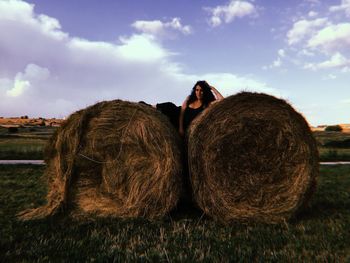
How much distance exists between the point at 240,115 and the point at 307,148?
120cm

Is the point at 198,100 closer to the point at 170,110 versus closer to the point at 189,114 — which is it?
the point at 189,114

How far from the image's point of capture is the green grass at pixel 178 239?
4.46 metres

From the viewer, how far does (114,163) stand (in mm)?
7129

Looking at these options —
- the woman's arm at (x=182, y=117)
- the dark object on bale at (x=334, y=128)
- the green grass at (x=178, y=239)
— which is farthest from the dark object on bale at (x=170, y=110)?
the dark object on bale at (x=334, y=128)

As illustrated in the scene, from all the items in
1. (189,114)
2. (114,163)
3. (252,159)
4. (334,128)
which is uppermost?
(189,114)

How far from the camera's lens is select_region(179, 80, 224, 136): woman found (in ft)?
26.7

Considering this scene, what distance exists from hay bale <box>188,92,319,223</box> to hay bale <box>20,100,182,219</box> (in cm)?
49

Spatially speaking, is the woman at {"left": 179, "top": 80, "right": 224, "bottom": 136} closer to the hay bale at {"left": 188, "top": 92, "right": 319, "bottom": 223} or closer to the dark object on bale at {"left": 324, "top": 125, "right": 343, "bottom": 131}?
the hay bale at {"left": 188, "top": 92, "right": 319, "bottom": 223}

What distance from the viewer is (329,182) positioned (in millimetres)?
11453

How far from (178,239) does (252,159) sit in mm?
2107

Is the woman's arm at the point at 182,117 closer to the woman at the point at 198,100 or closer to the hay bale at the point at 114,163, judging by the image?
the woman at the point at 198,100

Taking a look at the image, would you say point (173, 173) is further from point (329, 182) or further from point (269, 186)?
point (329, 182)

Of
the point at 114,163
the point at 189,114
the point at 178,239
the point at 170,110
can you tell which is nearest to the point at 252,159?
the point at 189,114

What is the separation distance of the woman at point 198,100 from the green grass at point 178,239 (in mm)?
1915
